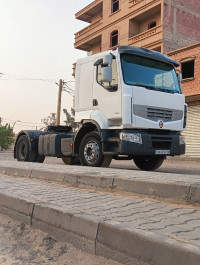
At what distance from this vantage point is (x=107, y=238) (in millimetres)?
2787

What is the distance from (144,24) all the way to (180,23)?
3026mm

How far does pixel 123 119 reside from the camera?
731cm

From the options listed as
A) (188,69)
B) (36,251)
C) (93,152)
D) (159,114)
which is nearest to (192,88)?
(188,69)

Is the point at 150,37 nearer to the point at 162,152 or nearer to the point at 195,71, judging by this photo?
the point at 195,71

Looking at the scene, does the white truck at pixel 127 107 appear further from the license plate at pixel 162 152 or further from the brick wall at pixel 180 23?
the brick wall at pixel 180 23

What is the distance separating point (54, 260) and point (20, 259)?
1.07ft

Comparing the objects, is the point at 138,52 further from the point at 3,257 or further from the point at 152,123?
the point at 3,257

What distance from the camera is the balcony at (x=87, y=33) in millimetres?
28388

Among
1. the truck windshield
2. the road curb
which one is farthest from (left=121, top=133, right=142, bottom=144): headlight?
the road curb

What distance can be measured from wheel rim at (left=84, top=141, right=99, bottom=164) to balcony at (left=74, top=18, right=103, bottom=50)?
72.0ft

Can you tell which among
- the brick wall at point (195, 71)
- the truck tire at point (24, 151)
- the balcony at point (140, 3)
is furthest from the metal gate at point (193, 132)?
the truck tire at point (24, 151)

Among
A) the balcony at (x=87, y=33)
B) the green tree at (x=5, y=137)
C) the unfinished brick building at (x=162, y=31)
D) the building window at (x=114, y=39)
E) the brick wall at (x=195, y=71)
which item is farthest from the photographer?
the green tree at (x=5, y=137)

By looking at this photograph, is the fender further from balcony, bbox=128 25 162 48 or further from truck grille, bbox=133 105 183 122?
balcony, bbox=128 25 162 48

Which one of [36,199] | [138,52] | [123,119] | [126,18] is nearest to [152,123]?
[123,119]
